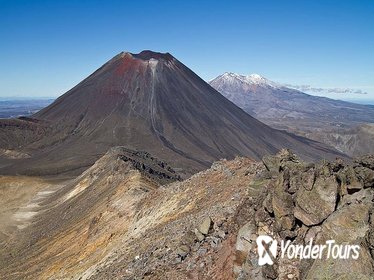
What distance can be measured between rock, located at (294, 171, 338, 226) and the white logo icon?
1126 mm

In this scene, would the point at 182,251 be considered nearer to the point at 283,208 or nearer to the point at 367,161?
the point at 283,208

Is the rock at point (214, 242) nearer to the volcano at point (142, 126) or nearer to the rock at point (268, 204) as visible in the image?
the rock at point (268, 204)

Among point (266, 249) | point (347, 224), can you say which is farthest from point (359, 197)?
point (266, 249)

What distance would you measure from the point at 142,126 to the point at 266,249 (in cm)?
11116

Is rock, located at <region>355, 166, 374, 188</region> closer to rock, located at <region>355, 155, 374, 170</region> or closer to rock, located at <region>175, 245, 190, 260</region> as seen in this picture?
rock, located at <region>355, 155, 374, 170</region>

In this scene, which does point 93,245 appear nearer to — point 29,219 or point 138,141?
point 29,219

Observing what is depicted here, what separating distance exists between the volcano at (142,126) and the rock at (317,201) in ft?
231

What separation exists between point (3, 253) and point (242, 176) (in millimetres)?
28556

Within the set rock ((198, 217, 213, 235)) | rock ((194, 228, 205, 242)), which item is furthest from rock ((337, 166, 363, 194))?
rock ((194, 228, 205, 242))

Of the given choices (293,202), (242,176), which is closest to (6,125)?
(242,176)

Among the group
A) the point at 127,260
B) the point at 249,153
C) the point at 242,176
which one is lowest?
the point at 249,153

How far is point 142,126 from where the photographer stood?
123 m

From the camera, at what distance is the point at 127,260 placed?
65.2 ft

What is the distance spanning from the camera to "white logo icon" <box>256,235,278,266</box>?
1270cm
